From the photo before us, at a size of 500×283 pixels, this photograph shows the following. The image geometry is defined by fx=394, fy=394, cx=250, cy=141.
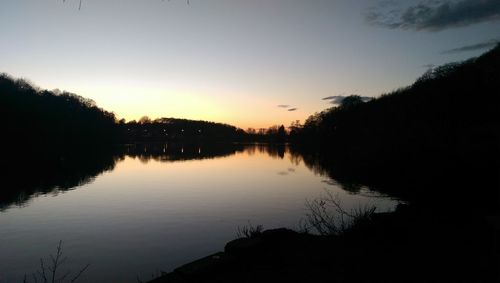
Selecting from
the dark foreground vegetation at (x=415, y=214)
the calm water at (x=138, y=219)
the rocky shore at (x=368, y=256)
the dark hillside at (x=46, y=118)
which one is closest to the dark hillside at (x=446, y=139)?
the dark foreground vegetation at (x=415, y=214)

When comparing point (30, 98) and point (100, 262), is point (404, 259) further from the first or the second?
point (30, 98)

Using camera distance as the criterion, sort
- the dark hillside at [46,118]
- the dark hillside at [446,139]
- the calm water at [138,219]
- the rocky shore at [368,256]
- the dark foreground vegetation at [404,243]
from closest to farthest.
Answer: the rocky shore at [368,256]
the dark foreground vegetation at [404,243]
the calm water at [138,219]
the dark hillside at [446,139]
the dark hillside at [46,118]

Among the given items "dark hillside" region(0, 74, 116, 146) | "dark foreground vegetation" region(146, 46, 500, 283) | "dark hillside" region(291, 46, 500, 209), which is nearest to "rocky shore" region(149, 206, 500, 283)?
"dark foreground vegetation" region(146, 46, 500, 283)

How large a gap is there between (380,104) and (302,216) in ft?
363

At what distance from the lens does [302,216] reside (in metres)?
27.8

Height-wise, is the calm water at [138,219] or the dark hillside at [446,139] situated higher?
the dark hillside at [446,139]

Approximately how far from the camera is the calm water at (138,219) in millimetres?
17616

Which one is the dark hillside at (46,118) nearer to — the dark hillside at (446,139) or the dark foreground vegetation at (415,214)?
the dark foreground vegetation at (415,214)

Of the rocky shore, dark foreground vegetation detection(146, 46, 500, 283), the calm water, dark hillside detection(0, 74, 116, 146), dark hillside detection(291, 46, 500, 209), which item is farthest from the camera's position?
dark hillside detection(0, 74, 116, 146)

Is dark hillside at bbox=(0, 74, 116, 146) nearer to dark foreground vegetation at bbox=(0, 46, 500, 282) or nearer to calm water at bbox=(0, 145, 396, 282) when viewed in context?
dark foreground vegetation at bbox=(0, 46, 500, 282)

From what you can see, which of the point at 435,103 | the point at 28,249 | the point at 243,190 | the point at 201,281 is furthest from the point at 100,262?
the point at 435,103

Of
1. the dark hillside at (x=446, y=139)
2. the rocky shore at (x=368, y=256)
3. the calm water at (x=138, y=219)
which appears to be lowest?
the calm water at (x=138, y=219)

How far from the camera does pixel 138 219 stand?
88.2 ft

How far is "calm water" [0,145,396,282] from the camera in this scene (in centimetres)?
1762
